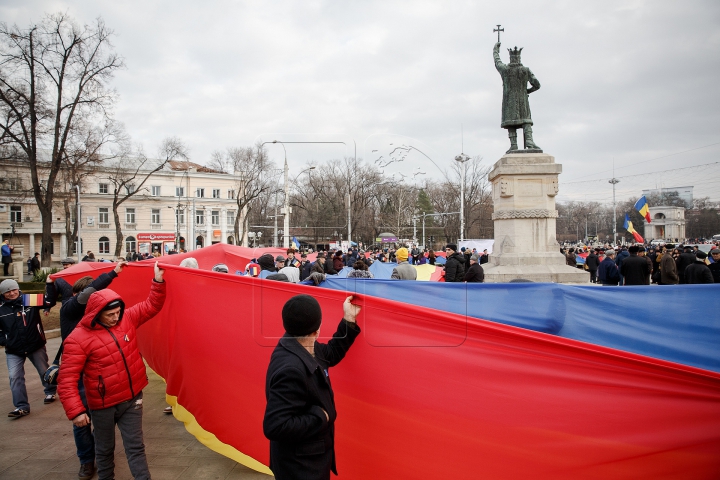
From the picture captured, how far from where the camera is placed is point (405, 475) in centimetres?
297

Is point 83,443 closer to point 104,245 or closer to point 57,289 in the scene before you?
point 57,289

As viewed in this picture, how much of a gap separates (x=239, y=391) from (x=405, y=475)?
71.0 inches

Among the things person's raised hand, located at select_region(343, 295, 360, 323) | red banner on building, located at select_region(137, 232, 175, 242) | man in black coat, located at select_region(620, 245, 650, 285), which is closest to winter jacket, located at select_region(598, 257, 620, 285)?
man in black coat, located at select_region(620, 245, 650, 285)

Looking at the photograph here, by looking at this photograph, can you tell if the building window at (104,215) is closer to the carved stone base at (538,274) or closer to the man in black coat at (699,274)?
the carved stone base at (538,274)

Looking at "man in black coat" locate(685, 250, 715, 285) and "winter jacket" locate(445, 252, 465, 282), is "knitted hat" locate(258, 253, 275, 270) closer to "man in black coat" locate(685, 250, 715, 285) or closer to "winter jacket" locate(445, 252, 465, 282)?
"winter jacket" locate(445, 252, 465, 282)

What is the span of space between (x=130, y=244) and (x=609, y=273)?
6150 centimetres

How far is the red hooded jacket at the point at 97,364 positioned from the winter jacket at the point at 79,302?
0.94 m

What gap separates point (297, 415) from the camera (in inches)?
90.2

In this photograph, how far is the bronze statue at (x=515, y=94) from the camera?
11203 millimetres

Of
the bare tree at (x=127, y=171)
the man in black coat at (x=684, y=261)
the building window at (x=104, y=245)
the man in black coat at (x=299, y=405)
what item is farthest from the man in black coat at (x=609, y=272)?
the building window at (x=104, y=245)

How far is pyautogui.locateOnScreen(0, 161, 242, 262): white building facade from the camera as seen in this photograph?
5306cm

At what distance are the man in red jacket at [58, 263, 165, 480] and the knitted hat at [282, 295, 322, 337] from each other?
6.56ft

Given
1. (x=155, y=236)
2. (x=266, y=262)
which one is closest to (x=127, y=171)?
(x=155, y=236)

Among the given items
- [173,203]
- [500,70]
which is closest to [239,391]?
[500,70]
